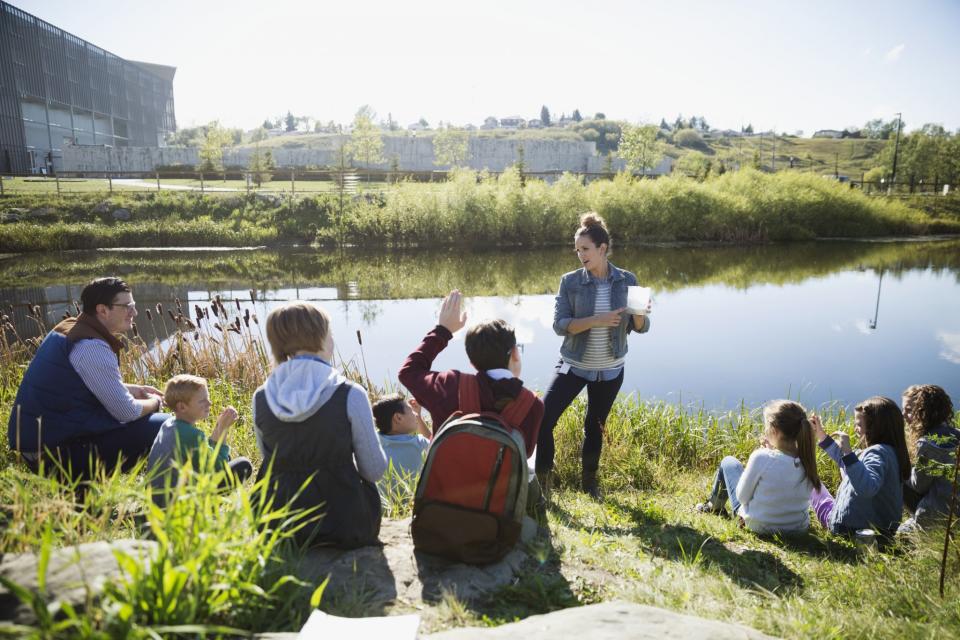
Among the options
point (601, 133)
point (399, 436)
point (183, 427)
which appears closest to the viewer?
point (183, 427)

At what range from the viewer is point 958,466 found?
8.34 feet

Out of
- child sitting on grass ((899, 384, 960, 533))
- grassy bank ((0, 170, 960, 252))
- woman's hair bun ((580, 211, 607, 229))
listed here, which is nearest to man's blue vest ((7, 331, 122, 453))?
woman's hair bun ((580, 211, 607, 229))

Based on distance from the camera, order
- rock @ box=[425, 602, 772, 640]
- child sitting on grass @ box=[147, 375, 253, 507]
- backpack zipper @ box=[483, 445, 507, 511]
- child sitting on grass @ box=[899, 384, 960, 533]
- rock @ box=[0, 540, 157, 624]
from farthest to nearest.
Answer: child sitting on grass @ box=[899, 384, 960, 533] < child sitting on grass @ box=[147, 375, 253, 507] < backpack zipper @ box=[483, 445, 507, 511] < rock @ box=[425, 602, 772, 640] < rock @ box=[0, 540, 157, 624]

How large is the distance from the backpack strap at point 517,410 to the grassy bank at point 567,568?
0.60m

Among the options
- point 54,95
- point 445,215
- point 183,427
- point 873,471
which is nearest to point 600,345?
point 873,471

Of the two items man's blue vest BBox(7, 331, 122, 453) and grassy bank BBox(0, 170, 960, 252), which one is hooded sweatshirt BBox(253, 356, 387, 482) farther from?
grassy bank BBox(0, 170, 960, 252)

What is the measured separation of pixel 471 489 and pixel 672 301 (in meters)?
11.9

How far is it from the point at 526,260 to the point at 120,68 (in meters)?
50.1

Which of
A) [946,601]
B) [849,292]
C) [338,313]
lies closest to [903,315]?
[849,292]

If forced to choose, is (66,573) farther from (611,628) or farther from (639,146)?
(639,146)

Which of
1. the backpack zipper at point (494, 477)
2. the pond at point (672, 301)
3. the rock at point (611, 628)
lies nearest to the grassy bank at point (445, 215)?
the pond at point (672, 301)

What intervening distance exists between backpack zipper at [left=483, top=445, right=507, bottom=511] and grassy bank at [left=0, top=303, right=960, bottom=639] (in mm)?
343

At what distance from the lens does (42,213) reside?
21.5m

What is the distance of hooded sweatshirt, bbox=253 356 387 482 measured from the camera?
2.36 metres
